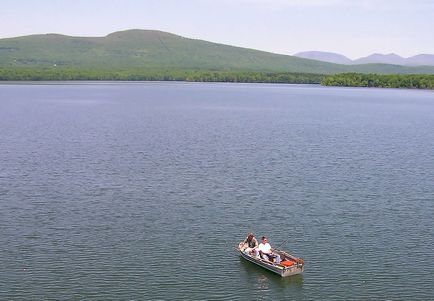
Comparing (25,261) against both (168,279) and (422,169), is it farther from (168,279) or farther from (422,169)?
(422,169)

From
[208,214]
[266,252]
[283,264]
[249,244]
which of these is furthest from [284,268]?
[208,214]

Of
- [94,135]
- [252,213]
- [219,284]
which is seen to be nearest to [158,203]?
[252,213]

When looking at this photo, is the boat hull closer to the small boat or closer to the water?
the small boat

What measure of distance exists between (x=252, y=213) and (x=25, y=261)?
18654 millimetres

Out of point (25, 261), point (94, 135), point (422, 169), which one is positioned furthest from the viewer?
point (94, 135)

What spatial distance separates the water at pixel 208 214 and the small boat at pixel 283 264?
0.44 metres

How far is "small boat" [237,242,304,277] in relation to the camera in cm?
3556

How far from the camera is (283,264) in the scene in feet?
118

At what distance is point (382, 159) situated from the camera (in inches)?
2913

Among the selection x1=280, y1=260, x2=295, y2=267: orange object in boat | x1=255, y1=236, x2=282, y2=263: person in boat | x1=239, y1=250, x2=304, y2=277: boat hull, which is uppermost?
x1=255, y1=236, x2=282, y2=263: person in boat

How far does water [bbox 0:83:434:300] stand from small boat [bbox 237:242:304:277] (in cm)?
44

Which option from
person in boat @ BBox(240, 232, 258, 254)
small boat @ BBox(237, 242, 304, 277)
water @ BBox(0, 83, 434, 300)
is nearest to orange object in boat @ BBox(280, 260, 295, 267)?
small boat @ BBox(237, 242, 304, 277)

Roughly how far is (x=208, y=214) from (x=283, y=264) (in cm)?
1227

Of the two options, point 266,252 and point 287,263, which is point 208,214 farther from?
point 287,263
